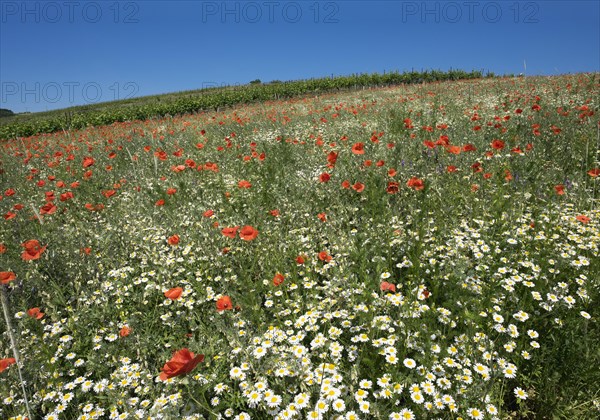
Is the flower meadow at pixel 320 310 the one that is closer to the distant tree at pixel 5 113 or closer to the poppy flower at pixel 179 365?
the poppy flower at pixel 179 365

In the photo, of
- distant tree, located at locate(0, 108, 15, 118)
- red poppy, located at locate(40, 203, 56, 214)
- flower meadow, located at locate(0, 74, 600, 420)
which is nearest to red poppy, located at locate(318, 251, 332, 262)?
flower meadow, located at locate(0, 74, 600, 420)

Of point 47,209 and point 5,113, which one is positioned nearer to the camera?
point 47,209

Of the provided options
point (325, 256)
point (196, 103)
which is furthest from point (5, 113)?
point (325, 256)

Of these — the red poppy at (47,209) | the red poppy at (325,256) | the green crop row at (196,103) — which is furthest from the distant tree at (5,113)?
the red poppy at (325,256)

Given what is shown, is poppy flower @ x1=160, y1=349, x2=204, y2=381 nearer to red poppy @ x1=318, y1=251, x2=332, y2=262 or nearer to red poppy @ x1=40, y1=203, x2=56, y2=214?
red poppy @ x1=318, y1=251, x2=332, y2=262

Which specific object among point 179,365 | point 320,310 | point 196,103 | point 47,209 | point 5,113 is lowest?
point 320,310

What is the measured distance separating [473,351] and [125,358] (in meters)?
2.58

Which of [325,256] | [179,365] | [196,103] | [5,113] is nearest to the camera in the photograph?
[179,365]

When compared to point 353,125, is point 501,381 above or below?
below

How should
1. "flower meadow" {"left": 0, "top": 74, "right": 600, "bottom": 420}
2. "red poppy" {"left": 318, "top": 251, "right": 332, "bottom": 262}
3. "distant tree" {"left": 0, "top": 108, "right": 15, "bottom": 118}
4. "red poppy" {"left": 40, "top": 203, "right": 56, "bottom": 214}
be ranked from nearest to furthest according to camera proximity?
"flower meadow" {"left": 0, "top": 74, "right": 600, "bottom": 420} < "red poppy" {"left": 318, "top": 251, "right": 332, "bottom": 262} < "red poppy" {"left": 40, "top": 203, "right": 56, "bottom": 214} < "distant tree" {"left": 0, "top": 108, "right": 15, "bottom": 118}

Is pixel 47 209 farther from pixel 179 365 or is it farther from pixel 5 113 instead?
pixel 5 113

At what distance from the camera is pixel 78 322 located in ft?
9.89

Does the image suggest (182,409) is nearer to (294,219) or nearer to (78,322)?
(78,322)

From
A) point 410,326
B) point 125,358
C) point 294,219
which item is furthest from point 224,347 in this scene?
point 294,219
